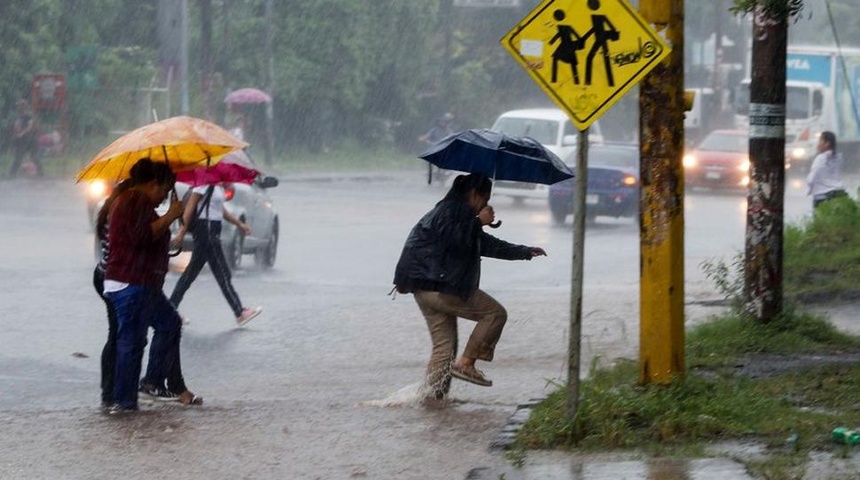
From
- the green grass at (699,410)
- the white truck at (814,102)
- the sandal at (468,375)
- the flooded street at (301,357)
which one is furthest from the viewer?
the white truck at (814,102)

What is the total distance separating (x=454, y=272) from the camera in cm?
934

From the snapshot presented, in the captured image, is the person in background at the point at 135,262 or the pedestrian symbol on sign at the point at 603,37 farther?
the person in background at the point at 135,262

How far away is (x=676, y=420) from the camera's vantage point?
8.14 meters

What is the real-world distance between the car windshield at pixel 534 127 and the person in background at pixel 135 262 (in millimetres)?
23703

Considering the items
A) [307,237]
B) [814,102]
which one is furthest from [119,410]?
[814,102]

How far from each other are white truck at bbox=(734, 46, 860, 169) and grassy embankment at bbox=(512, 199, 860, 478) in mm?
34714

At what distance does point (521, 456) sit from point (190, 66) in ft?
144

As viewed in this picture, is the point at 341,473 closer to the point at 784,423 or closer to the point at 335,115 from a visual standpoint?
the point at 784,423

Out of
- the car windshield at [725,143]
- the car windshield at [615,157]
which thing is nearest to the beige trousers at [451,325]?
the car windshield at [615,157]

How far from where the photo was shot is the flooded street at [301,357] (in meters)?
8.16

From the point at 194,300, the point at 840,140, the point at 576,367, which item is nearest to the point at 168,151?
the point at 576,367

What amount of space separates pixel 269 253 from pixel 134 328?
423 inches

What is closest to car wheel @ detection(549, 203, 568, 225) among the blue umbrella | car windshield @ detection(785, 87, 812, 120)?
the blue umbrella

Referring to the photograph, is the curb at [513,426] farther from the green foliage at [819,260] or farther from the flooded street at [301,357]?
the green foliage at [819,260]
